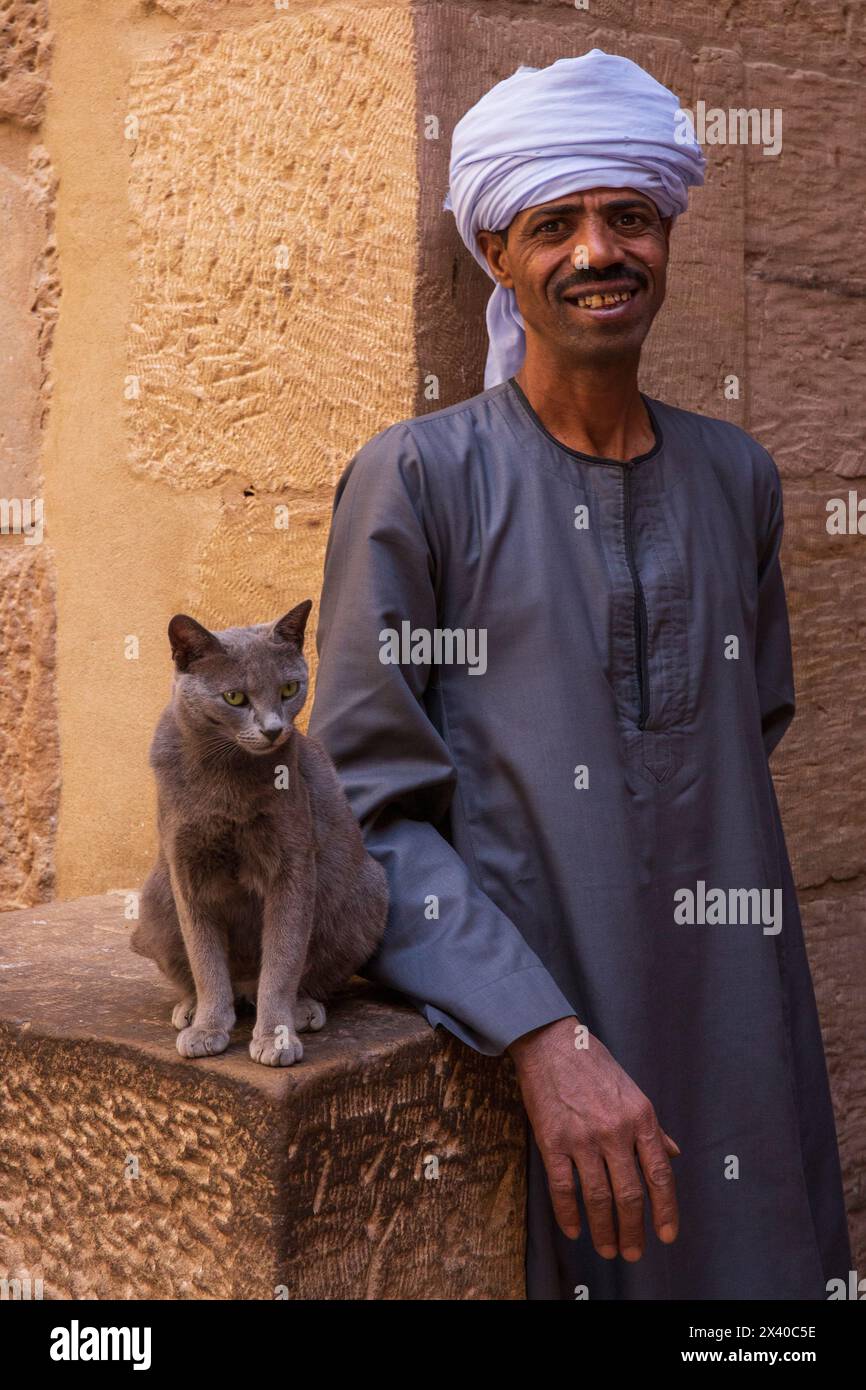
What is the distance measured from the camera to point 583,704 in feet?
6.79

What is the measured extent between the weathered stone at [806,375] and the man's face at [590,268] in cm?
80

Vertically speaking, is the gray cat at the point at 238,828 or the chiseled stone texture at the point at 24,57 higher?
the chiseled stone texture at the point at 24,57

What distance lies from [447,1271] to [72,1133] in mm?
517

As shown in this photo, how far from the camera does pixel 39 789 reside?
2955 millimetres

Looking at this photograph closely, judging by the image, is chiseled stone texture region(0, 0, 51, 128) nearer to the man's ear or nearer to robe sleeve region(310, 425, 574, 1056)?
the man's ear

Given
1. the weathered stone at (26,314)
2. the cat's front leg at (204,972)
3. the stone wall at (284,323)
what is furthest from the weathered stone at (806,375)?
the cat's front leg at (204,972)

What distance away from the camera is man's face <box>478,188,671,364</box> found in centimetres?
210

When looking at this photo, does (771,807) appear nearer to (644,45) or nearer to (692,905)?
(692,905)

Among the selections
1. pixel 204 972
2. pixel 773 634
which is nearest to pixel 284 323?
pixel 773 634

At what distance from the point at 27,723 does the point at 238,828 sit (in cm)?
129

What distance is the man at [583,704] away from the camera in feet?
6.70

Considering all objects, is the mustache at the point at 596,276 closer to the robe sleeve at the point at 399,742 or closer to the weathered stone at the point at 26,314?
the robe sleeve at the point at 399,742

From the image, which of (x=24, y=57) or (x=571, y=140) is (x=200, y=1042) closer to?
(x=571, y=140)

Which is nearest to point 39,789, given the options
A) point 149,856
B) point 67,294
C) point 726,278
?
point 149,856
